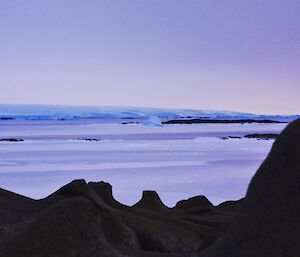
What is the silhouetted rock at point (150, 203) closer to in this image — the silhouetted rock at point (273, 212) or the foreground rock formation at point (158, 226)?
the foreground rock formation at point (158, 226)

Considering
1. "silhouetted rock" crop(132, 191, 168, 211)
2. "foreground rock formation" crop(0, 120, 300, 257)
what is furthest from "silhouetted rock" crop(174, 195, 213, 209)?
"foreground rock formation" crop(0, 120, 300, 257)

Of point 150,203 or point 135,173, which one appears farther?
point 135,173

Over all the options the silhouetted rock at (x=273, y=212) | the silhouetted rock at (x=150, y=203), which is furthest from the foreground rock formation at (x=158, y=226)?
the silhouetted rock at (x=150, y=203)

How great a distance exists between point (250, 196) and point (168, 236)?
126 cm

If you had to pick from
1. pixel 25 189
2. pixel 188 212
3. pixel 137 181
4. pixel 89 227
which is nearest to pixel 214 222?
pixel 188 212

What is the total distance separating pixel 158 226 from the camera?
325 centimetres

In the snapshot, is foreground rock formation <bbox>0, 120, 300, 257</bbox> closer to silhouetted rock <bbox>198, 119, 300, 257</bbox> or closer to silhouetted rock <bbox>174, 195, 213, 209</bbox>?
silhouetted rock <bbox>198, 119, 300, 257</bbox>

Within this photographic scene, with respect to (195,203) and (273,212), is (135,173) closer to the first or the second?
(195,203)

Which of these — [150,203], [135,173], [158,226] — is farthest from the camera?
[135,173]

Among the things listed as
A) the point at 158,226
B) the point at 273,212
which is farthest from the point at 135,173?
the point at 273,212

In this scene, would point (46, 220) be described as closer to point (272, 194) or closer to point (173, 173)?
point (272, 194)

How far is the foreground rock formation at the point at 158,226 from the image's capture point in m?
1.79

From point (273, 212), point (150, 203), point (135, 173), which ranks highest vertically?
point (273, 212)

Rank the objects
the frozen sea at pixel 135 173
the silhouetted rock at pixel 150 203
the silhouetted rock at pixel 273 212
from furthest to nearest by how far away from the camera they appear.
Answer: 1. the frozen sea at pixel 135 173
2. the silhouetted rock at pixel 150 203
3. the silhouetted rock at pixel 273 212
